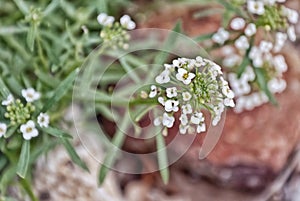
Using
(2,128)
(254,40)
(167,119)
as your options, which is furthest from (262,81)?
(2,128)

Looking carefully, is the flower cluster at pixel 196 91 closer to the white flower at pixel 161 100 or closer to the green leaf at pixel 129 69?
the white flower at pixel 161 100

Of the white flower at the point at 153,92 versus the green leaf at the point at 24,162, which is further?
the green leaf at the point at 24,162

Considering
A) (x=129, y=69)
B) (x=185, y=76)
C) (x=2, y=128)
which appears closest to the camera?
(x=185, y=76)

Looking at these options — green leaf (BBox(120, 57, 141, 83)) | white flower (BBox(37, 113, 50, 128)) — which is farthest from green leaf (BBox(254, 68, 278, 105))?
white flower (BBox(37, 113, 50, 128))

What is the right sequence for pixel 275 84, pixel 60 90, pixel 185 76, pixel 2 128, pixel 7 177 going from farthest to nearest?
pixel 275 84
pixel 7 177
pixel 60 90
pixel 2 128
pixel 185 76

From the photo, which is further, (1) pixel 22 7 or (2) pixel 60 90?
(1) pixel 22 7

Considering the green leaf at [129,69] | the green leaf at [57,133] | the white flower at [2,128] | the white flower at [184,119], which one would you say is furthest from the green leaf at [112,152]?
the white flower at [184,119]

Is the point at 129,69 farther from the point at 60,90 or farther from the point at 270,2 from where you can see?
the point at 270,2
